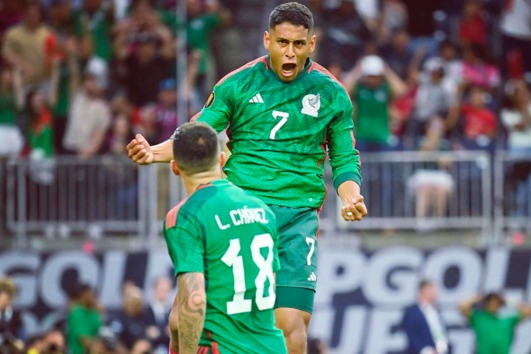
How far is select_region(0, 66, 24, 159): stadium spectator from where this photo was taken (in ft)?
64.1

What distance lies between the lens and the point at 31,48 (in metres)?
20.1

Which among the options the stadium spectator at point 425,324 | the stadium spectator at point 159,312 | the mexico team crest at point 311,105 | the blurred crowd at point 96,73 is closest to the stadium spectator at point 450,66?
the blurred crowd at point 96,73

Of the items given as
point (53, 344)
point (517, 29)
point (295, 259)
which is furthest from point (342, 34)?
point (295, 259)

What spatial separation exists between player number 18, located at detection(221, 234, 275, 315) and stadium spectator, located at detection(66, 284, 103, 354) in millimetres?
9822

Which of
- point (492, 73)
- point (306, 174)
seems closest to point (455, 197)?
point (492, 73)

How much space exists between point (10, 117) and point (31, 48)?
1.21 m

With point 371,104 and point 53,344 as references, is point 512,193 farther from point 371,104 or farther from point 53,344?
point 53,344

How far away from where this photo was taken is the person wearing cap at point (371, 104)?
19109 mm

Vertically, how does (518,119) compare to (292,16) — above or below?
below

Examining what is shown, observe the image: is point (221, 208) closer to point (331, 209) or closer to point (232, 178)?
point (232, 178)

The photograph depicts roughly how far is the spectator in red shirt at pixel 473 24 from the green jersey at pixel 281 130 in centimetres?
1245

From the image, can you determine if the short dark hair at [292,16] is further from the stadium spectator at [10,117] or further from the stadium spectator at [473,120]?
the stadium spectator at [10,117]

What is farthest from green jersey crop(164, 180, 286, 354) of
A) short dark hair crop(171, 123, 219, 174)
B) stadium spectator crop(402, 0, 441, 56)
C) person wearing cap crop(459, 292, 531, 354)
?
stadium spectator crop(402, 0, 441, 56)

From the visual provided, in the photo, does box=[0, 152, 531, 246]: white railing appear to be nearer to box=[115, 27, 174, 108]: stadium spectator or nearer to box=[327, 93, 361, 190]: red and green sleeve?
box=[115, 27, 174, 108]: stadium spectator
